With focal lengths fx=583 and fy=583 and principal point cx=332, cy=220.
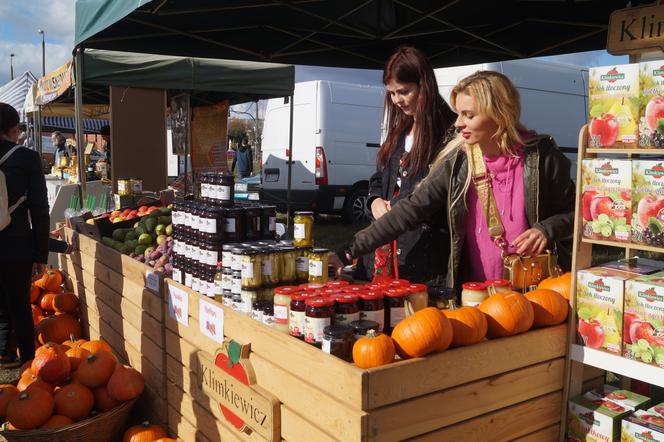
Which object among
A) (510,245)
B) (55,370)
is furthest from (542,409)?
(55,370)

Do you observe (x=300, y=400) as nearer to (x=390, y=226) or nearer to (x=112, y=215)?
(x=390, y=226)

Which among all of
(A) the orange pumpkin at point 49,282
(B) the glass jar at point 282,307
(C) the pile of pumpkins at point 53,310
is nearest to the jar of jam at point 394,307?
(B) the glass jar at point 282,307

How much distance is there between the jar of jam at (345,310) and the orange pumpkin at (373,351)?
0.20m

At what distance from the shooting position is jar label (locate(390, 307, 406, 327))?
6.69ft

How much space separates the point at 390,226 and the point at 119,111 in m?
5.90

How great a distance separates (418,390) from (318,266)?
87 cm

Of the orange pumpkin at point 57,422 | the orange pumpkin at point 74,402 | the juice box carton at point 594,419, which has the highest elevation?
the juice box carton at point 594,419

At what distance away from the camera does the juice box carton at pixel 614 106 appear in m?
1.84

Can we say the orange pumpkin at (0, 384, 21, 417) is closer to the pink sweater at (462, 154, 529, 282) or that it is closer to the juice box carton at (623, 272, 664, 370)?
the pink sweater at (462, 154, 529, 282)

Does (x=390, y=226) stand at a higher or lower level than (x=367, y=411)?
higher

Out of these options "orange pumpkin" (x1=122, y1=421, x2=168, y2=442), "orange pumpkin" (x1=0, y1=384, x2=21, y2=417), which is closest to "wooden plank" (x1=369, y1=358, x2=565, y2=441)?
"orange pumpkin" (x1=122, y1=421, x2=168, y2=442)

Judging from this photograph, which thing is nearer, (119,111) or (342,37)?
(342,37)

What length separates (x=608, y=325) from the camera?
195cm

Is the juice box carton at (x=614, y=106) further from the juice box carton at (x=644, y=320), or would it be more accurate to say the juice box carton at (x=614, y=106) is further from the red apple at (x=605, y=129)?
the juice box carton at (x=644, y=320)
